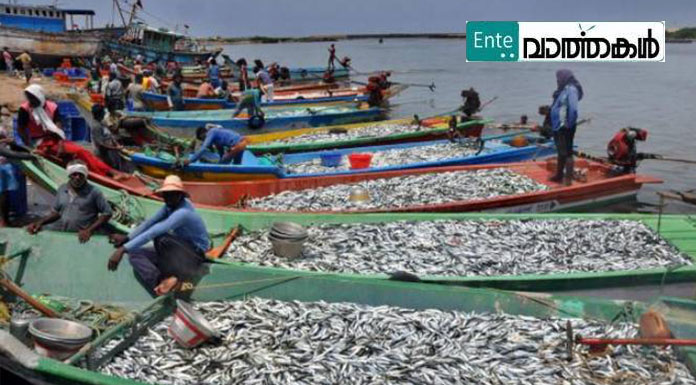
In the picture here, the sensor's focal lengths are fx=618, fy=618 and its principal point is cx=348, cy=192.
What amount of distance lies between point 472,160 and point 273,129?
6.88 meters

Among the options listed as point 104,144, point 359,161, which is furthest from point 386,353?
point 104,144

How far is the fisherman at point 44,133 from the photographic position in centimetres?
945

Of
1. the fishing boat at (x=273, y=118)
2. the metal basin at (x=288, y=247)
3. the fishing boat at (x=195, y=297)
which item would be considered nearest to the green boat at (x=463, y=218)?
the fishing boat at (x=195, y=297)

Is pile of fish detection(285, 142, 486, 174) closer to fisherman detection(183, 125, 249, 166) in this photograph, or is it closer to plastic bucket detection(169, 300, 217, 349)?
fisherman detection(183, 125, 249, 166)

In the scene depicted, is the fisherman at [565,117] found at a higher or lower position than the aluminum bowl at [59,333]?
higher

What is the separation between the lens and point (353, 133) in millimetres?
15680

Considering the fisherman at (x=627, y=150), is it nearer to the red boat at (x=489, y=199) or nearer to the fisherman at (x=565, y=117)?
the red boat at (x=489, y=199)

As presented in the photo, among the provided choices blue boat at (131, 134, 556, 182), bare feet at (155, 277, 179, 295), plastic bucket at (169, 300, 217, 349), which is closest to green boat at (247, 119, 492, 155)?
blue boat at (131, 134, 556, 182)

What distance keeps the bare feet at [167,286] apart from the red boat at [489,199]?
9.73 ft

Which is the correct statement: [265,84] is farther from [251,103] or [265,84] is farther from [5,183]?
[5,183]

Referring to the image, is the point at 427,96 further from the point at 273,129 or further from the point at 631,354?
the point at 631,354

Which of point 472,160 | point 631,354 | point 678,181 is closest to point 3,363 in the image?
point 631,354

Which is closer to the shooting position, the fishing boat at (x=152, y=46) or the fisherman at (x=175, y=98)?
the fisherman at (x=175, y=98)

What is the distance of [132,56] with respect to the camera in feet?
125
